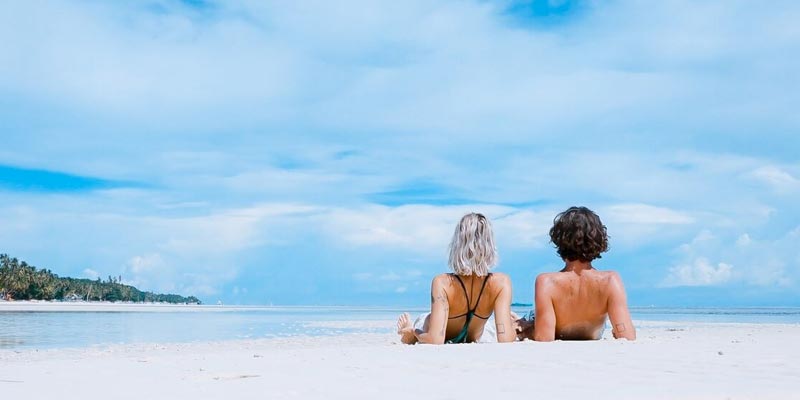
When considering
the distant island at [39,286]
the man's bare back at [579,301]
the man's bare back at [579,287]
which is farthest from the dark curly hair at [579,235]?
the distant island at [39,286]

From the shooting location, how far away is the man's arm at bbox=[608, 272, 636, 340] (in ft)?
24.5

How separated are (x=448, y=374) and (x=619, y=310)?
301 centimetres

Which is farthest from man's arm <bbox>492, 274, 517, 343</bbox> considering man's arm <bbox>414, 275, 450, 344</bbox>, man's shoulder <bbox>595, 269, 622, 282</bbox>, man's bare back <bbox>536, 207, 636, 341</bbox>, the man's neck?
man's shoulder <bbox>595, 269, 622, 282</bbox>

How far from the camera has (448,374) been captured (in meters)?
5.24

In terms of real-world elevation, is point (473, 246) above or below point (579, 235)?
below

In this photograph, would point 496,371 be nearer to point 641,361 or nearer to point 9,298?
point 641,361

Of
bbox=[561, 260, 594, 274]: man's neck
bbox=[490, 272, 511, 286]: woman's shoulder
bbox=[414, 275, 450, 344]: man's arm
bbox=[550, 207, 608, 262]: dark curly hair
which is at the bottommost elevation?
bbox=[414, 275, 450, 344]: man's arm

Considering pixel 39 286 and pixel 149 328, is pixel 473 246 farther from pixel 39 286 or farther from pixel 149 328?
pixel 39 286

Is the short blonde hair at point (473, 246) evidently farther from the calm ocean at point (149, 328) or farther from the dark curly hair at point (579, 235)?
the calm ocean at point (149, 328)

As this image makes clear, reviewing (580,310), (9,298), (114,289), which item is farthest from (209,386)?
(114,289)

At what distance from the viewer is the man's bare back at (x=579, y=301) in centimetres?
750

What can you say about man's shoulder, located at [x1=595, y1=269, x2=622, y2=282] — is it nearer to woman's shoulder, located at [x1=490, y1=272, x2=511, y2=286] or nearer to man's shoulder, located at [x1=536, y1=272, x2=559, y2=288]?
man's shoulder, located at [x1=536, y1=272, x2=559, y2=288]

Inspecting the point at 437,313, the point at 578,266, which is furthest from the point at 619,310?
the point at 437,313

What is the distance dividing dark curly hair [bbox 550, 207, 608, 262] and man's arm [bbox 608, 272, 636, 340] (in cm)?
34
